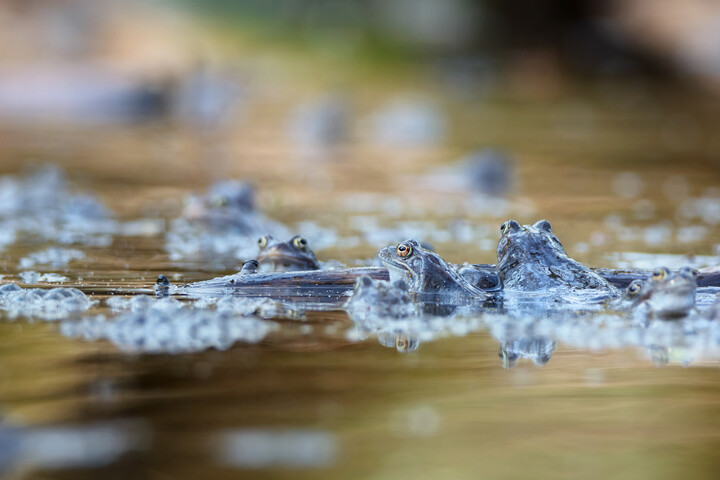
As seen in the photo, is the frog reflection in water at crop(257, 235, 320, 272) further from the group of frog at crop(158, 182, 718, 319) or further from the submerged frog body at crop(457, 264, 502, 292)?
the submerged frog body at crop(457, 264, 502, 292)

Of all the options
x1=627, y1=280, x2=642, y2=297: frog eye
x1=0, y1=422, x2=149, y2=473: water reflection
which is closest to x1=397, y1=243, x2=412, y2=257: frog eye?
x1=627, y1=280, x2=642, y2=297: frog eye

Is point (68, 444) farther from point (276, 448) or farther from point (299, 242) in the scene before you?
point (299, 242)

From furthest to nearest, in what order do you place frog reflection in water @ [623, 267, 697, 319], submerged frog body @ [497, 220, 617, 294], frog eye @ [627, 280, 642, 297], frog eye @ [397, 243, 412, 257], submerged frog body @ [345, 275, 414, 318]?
submerged frog body @ [497, 220, 617, 294]
frog eye @ [397, 243, 412, 257]
frog eye @ [627, 280, 642, 297]
submerged frog body @ [345, 275, 414, 318]
frog reflection in water @ [623, 267, 697, 319]

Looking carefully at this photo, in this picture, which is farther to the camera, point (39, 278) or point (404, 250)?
point (39, 278)

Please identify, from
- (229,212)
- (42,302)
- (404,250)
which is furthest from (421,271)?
(229,212)

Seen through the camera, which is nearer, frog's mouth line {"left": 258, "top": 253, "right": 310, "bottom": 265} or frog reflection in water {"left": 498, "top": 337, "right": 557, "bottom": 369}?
frog reflection in water {"left": 498, "top": 337, "right": 557, "bottom": 369}

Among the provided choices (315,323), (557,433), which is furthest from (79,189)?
(557,433)

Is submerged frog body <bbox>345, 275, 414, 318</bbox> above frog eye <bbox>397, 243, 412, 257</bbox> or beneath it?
beneath
